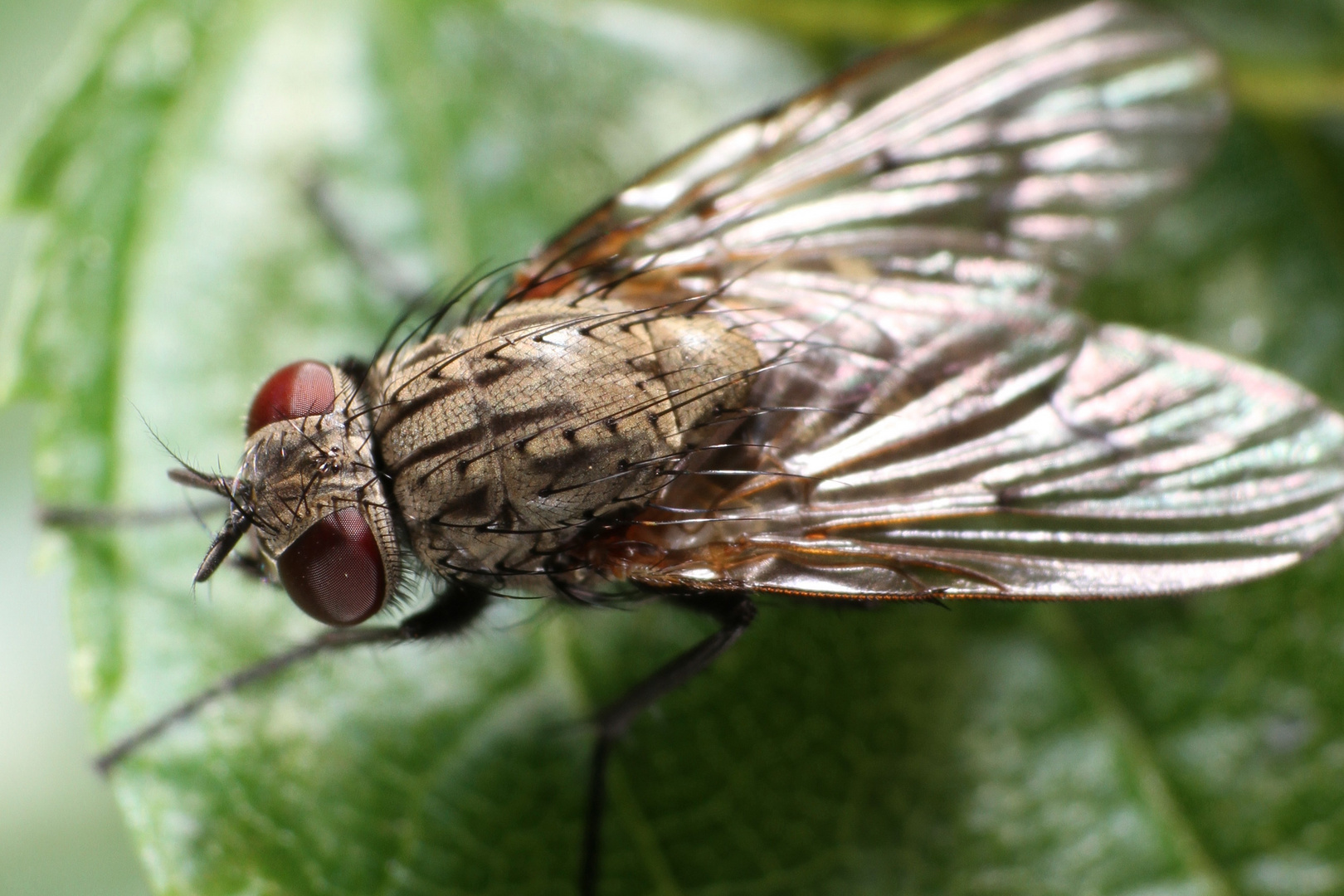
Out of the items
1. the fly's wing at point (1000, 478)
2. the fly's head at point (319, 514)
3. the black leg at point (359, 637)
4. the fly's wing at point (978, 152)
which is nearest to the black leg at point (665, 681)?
the fly's wing at point (1000, 478)

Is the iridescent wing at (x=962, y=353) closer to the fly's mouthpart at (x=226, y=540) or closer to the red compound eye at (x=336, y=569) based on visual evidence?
the red compound eye at (x=336, y=569)

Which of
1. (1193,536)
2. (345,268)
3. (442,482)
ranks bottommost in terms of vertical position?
(1193,536)

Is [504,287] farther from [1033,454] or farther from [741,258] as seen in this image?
[1033,454]

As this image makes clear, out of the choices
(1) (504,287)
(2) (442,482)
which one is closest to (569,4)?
(1) (504,287)

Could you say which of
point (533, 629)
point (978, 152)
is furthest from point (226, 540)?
point (978, 152)

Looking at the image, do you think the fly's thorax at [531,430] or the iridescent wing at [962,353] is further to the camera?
the iridescent wing at [962,353]

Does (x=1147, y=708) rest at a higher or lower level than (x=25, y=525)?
lower
